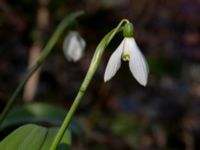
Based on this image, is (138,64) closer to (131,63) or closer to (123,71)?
(131,63)

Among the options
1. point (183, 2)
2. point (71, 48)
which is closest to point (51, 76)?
point (183, 2)

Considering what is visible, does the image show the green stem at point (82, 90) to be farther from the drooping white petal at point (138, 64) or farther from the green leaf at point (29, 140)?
the green leaf at point (29, 140)

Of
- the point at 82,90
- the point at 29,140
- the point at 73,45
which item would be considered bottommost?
the point at 29,140

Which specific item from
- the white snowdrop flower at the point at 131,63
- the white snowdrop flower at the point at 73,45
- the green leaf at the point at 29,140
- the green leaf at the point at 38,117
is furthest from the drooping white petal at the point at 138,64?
the green leaf at the point at 38,117

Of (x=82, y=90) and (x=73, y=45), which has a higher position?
(x=73, y=45)

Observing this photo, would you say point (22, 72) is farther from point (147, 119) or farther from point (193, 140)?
point (193, 140)

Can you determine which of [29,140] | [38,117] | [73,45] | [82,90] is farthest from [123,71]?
[82,90]
